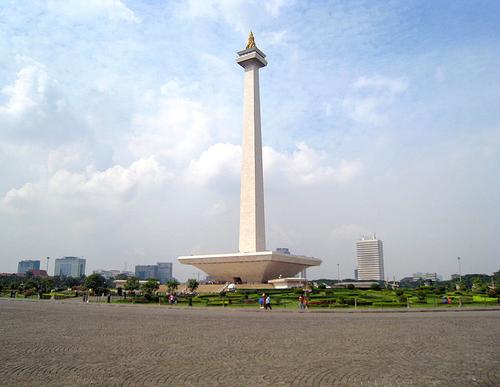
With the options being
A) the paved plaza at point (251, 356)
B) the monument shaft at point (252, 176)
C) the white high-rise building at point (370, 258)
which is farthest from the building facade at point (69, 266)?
the paved plaza at point (251, 356)

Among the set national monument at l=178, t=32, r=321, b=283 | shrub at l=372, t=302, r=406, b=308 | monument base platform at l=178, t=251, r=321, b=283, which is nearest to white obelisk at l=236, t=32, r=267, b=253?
national monument at l=178, t=32, r=321, b=283

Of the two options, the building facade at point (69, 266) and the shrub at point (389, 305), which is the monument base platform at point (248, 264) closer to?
the shrub at point (389, 305)

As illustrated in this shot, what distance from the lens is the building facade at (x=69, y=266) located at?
193 meters

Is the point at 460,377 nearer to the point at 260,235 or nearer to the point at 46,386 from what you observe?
the point at 46,386

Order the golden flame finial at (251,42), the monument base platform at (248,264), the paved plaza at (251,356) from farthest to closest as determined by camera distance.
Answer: the golden flame finial at (251,42)
the monument base platform at (248,264)
the paved plaza at (251,356)

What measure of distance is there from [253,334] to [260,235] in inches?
1376

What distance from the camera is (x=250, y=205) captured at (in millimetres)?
45094

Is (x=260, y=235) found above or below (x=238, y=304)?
above

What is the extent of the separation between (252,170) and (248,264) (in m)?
10.0

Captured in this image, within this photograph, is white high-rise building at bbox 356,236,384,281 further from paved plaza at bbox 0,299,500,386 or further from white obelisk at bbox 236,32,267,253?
paved plaza at bbox 0,299,500,386

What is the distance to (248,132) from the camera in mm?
45594

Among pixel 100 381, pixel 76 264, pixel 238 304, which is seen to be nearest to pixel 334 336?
pixel 100 381

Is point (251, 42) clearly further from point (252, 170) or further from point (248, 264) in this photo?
point (248, 264)

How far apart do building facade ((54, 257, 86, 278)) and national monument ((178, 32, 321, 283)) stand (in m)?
165
